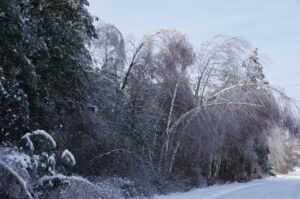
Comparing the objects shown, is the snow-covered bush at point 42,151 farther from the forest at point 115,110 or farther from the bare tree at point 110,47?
the bare tree at point 110,47

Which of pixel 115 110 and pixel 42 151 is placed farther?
pixel 115 110

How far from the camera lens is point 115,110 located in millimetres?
14625

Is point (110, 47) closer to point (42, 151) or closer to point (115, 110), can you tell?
point (115, 110)

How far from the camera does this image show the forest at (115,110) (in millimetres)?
8109

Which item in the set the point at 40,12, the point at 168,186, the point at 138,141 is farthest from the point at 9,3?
the point at 168,186

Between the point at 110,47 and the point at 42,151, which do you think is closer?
the point at 42,151

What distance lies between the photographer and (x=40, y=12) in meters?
9.67

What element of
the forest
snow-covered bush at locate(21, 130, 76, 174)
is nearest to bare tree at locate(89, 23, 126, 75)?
the forest

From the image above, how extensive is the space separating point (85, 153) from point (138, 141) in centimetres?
298

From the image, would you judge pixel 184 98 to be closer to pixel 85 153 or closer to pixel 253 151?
pixel 85 153

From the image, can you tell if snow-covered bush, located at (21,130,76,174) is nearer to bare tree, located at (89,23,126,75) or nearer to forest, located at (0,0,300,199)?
forest, located at (0,0,300,199)

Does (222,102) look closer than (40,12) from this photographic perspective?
No

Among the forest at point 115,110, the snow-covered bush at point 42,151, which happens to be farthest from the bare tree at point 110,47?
the snow-covered bush at point 42,151

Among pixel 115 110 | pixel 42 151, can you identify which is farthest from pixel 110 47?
pixel 42 151
